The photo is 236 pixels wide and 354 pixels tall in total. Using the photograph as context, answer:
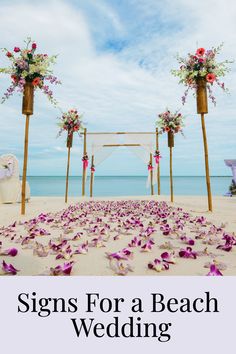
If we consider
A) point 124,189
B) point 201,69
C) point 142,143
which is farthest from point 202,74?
point 124,189

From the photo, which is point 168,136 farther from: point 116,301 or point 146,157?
point 116,301

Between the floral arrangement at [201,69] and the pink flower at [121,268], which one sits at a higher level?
the floral arrangement at [201,69]

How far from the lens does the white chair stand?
1522cm

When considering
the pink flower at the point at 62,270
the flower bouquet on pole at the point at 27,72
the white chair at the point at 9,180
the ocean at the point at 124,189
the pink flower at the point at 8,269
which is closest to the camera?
the pink flower at the point at 62,270

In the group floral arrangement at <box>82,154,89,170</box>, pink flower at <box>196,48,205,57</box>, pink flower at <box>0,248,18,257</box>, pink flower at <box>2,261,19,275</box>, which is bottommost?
pink flower at <box>2,261,19,275</box>

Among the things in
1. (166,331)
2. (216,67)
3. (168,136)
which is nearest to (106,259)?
(166,331)

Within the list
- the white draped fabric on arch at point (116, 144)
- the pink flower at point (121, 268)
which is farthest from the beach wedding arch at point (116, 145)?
the pink flower at point (121, 268)

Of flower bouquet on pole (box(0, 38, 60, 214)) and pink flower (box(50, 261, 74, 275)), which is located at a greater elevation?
flower bouquet on pole (box(0, 38, 60, 214))

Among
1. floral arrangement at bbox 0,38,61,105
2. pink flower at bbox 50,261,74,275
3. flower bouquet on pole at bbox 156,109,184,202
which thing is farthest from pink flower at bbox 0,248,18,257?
flower bouquet on pole at bbox 156,109,184,202

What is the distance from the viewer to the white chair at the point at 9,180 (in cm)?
1522

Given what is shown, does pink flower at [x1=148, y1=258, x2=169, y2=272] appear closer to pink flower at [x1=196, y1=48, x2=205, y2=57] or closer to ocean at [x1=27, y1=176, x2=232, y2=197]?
pink flower at [x1=196, y1=48, x2=205, y2=57]

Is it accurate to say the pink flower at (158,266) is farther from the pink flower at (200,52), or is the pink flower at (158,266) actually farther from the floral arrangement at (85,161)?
the floral arrangement at (85,161)

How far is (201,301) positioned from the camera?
264 cm

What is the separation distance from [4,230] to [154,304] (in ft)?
16.2
